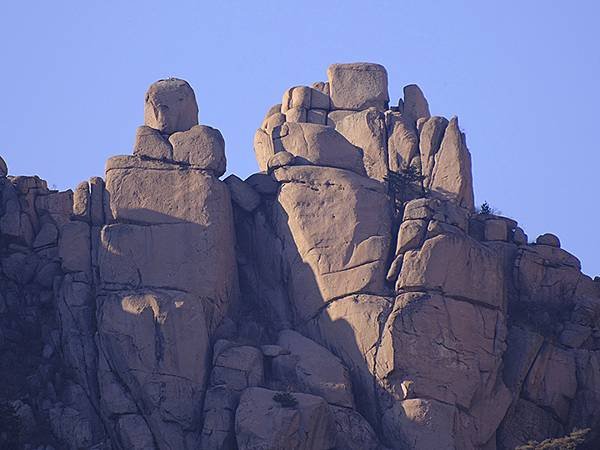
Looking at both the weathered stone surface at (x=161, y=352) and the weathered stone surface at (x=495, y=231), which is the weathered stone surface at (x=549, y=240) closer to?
the weathered stone surface at (x=495, y=231)

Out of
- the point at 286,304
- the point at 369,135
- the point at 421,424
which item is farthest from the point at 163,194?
the point at 421,424

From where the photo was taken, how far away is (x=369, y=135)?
4080 inches

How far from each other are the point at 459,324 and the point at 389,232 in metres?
5.39

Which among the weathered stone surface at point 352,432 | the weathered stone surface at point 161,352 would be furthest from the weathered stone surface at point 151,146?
the weathered stone surface at point 352,432

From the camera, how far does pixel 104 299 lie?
9519 centimetres

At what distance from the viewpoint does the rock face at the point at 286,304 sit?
92375 mm

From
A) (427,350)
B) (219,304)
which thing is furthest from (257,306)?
(427,350)

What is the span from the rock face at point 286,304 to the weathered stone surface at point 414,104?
228cm

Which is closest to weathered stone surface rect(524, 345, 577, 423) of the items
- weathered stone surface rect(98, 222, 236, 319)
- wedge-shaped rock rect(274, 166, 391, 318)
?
wedge-shaped rock rect(274, 166, 391, 318)

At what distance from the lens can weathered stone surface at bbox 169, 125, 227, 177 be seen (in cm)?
9856

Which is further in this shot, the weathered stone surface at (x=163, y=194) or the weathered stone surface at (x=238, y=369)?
the weathered stone surface at (x=163, y=194)

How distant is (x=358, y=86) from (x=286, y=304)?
45.1 feet

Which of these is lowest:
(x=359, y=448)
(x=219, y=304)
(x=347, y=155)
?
(x=359, y=448)

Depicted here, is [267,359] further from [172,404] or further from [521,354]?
[521,354]
